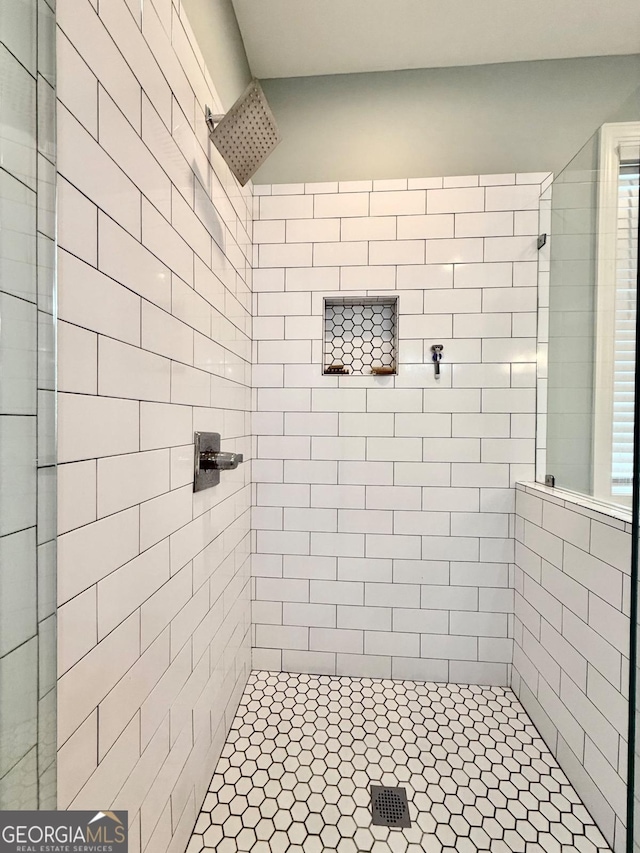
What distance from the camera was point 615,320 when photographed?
1302mm

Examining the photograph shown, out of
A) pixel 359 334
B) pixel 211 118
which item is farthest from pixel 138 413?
pixel 359 334

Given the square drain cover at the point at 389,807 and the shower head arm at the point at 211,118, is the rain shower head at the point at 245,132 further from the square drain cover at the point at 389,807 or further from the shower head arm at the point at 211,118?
the square drain cover at the point at 389,807

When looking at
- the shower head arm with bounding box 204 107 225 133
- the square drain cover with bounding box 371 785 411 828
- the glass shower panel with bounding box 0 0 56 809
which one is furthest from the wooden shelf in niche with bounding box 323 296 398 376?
the square drain cover with bounding box 371 785 411 828

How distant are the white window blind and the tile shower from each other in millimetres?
223

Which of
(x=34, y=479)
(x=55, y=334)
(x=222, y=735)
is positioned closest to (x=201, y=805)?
(x=222, y=735)

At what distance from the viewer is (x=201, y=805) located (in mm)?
1081

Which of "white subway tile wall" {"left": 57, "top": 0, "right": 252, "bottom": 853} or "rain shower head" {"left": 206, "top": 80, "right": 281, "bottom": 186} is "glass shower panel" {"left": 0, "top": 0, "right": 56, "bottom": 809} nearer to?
"white subway tile wall" {"left": 57, "top": 0, "right": 252, "bottom": 853}

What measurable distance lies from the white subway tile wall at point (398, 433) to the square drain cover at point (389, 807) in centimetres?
52

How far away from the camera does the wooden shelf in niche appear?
5.66 feet

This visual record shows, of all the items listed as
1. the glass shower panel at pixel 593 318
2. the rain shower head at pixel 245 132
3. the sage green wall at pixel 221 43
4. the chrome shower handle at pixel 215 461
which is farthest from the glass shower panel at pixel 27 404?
the glass shower panel at pixel 593 318

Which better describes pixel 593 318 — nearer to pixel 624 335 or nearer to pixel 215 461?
pixel 624 335

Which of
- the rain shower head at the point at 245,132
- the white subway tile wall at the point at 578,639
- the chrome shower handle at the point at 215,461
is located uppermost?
the rain shower head at the point at 245,132

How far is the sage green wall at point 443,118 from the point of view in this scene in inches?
63.3

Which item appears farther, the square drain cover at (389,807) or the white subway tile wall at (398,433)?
the white subway tile wall at (398,433)
